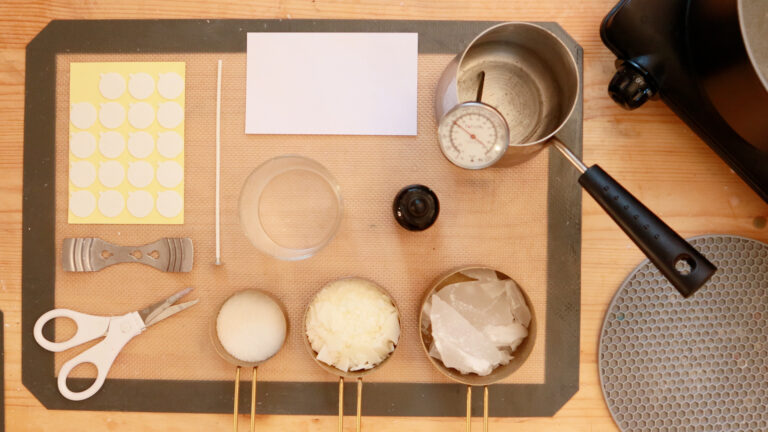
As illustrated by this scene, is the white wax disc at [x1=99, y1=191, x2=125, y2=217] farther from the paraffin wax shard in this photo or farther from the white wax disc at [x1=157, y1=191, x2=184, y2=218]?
the paraffin wax shard

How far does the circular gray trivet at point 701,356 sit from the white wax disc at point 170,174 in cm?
71

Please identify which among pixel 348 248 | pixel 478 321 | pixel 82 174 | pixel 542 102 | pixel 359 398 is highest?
pixel 542 102

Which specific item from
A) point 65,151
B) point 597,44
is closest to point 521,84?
point 597,44

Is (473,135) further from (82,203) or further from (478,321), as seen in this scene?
(82,203)

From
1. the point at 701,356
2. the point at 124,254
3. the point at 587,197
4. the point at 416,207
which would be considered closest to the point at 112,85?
the point at 124,254

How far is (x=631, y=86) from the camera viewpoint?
691 mm

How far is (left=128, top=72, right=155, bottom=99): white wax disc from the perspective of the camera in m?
0.77

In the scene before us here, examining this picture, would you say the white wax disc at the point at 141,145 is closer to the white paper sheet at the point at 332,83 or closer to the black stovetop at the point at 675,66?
the white paper sheet at the point at 332,83

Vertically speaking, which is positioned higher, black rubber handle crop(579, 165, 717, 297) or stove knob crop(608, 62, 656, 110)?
stove knob crop(608, 62, 656, 110)

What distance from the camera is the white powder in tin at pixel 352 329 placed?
0.71m

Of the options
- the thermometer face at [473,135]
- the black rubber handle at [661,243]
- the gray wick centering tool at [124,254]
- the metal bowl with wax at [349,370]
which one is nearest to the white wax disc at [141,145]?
the gray wick centering tool at [124,254]

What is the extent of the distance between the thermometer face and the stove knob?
20 centimetres

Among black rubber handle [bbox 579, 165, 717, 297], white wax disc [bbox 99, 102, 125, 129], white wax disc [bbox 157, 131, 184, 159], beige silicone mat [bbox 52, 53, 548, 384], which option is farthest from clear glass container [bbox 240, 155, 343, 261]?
black rubber handle [bbox 579, 165, 717, 297]

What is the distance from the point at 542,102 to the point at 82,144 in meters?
0.73
